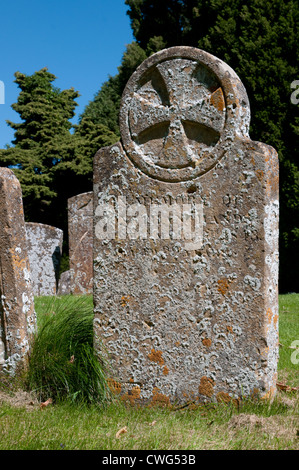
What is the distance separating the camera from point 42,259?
33.0 feet

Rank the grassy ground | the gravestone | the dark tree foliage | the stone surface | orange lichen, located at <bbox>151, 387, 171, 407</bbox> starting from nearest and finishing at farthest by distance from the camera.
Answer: the grassy ground, the gravestone, orange lichen, located at <bbox>151, 387, 171, 407</bbox>, the stone surface, the dark tree foliage

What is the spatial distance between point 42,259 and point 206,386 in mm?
7212

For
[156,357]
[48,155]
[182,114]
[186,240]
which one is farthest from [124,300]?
[48,155]

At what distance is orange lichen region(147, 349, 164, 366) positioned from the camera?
344 centimetres

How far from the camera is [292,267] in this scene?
11055mm

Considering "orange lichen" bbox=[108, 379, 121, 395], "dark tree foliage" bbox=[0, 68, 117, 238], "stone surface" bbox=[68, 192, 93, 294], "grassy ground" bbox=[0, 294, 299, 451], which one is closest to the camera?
"grassy ground" bbox=[0, 294, 299, 451]

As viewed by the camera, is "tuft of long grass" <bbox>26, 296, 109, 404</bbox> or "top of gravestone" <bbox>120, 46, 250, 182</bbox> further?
"tuft of long grass" <bbox>26, 296, 109, 404</bbox>

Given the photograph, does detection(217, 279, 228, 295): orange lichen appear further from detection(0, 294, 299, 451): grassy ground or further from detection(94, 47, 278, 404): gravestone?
detection(0, 294, 299, 451): grassy ground

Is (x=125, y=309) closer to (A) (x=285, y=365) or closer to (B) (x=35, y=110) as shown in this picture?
(A) (x=285, y=365)

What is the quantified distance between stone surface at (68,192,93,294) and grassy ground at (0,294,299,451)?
20.0 ft

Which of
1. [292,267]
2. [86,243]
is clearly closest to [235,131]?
[86,243]

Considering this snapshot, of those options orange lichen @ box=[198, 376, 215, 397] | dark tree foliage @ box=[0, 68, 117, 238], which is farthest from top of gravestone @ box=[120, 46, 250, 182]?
dark tree foliage @ box=[0, 68, 117, 238]

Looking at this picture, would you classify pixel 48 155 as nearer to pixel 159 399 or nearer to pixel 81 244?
pixel 81 244
